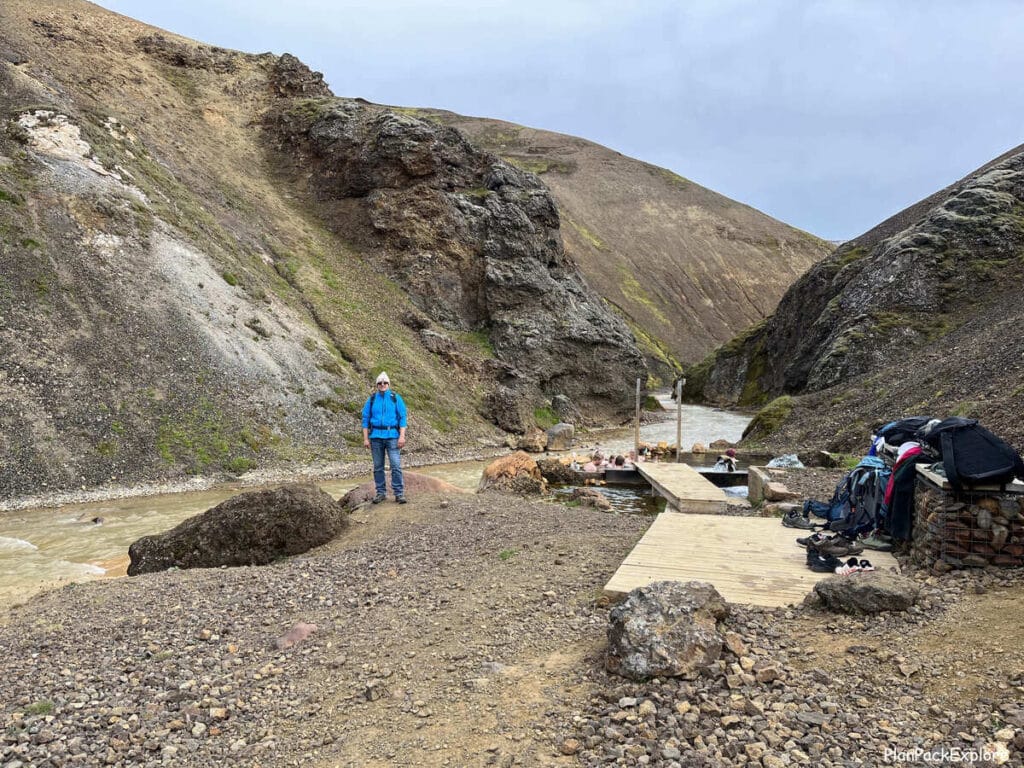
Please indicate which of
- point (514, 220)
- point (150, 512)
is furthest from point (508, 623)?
point (514, 220)

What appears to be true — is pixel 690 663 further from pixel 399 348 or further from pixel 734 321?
pixel 734 321

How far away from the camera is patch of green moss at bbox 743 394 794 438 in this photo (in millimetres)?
23875

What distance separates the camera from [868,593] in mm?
4988

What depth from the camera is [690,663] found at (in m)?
4.35

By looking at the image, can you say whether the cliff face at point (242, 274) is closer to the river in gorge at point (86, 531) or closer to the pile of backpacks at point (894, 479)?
the river in gorge at point (86, 531)

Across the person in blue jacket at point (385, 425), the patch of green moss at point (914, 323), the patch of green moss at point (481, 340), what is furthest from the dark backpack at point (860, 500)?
the patch of green moss at point (481, 340)

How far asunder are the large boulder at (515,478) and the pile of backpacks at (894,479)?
7810 mm

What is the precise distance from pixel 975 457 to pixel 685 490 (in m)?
8.30

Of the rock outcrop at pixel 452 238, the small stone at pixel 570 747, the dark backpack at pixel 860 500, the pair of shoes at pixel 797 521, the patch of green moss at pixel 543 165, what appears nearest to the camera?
the small stone at pixel 570 747

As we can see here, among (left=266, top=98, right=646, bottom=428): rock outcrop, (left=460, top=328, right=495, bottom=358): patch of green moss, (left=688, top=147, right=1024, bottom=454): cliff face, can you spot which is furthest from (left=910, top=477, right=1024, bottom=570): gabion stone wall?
(left=460, top=328, right=495, bottom=358): patch of green moss

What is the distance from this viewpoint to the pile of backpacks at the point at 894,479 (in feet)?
18.1

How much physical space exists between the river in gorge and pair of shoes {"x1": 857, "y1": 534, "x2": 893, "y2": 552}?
8.90 metres

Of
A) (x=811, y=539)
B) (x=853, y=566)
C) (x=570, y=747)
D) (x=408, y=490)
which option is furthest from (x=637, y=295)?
(x=570, y=747)

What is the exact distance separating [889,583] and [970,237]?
30.1 m
